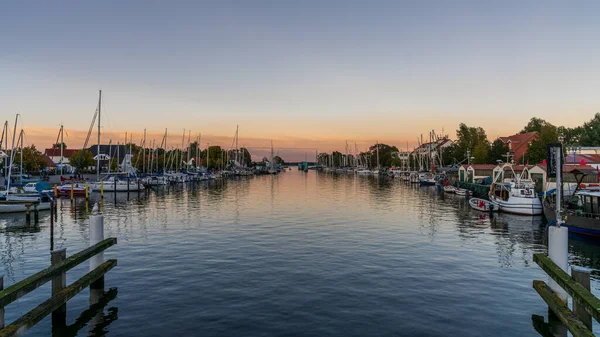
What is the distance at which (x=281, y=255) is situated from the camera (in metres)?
25.0

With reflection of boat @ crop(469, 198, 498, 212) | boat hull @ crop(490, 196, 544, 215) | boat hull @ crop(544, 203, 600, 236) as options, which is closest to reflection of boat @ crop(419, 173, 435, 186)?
reflection of boat @ crop(469, 198, 498, 212)

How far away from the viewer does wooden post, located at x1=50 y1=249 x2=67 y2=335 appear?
44.9 feet

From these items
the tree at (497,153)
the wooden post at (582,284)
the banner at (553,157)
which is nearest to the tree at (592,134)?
the tree at (497,153)

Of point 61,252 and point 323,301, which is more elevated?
point 61,252

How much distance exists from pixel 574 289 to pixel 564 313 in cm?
105

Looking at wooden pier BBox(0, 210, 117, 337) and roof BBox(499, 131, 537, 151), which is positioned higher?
roof BBox(499, 131, 537, 151)

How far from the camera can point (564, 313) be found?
12023 millimetres

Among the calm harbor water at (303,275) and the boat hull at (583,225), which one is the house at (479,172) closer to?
the calm harbor water at (303,275)

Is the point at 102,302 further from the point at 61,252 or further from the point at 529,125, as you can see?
the point at 529,125

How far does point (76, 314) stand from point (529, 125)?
173 m

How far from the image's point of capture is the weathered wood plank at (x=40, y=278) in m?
10.7

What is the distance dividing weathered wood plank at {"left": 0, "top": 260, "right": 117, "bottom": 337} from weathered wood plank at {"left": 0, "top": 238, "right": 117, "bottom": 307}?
→ 65 cm

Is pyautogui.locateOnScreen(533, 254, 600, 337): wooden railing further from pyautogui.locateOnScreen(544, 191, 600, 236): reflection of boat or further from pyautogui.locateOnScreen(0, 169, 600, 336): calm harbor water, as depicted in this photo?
pyautogui.locateOnScreen(544, 191, 600, 236): reflection of boat

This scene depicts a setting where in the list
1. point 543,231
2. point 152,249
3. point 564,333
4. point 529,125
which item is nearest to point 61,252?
point 152,249
